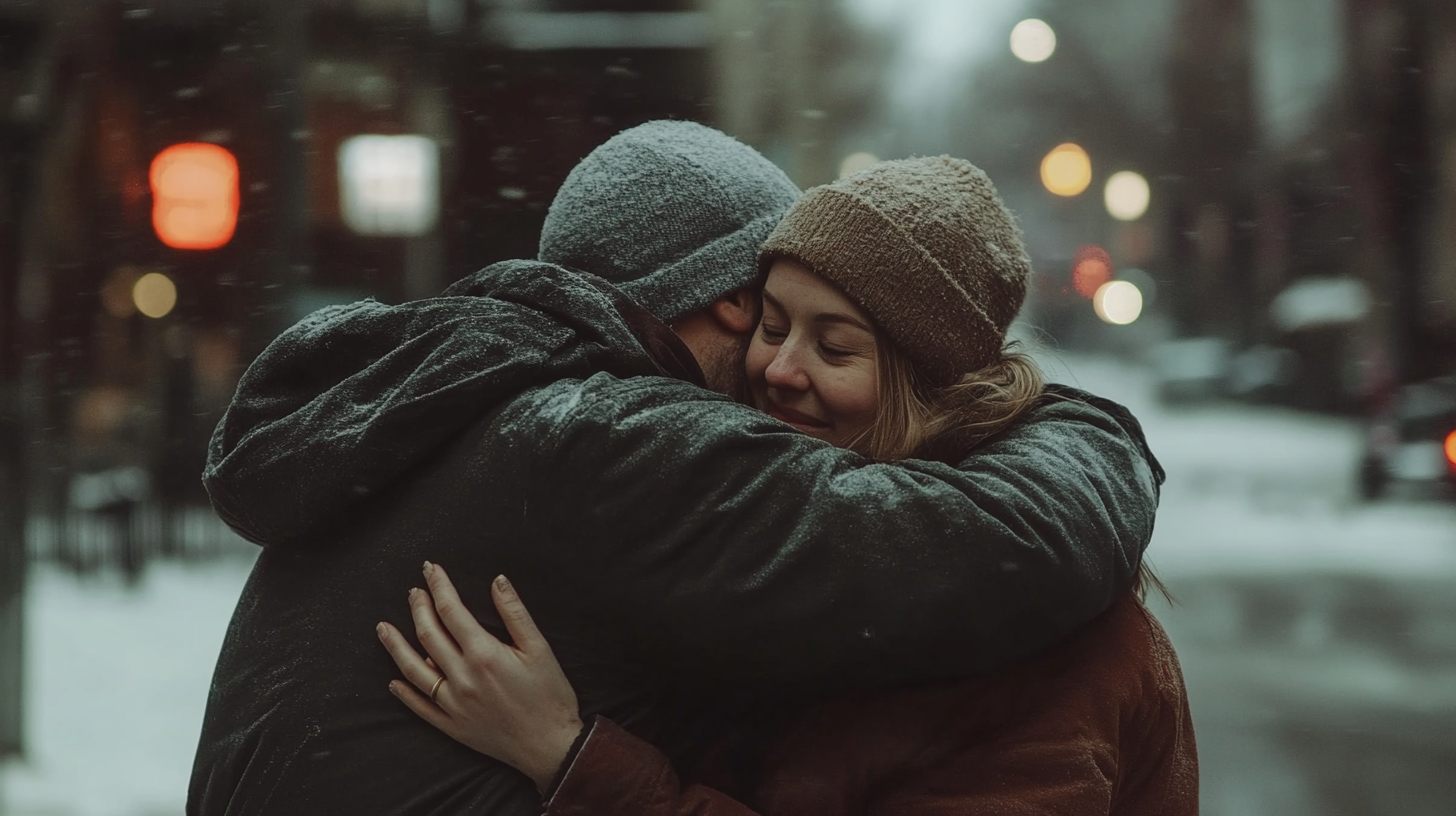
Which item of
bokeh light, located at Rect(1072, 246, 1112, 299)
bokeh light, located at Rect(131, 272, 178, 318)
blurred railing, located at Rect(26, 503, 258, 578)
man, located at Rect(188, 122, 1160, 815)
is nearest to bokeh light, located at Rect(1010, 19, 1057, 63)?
bokeh light, located at Rect(1072, 246, 1112, 299)

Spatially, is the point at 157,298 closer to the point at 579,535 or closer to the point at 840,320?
the point at 840,320

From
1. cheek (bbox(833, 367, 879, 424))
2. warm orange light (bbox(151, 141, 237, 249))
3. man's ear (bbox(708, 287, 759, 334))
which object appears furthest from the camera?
warm orange light (bbox(151, 141, 237, 249))

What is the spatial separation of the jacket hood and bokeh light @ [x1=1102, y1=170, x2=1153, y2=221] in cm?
792

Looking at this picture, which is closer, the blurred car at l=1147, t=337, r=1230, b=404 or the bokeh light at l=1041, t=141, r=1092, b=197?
the bokeh light at l=1041, t=141, r=1092, b=197

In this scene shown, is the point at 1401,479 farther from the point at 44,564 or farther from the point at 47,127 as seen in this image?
the point at 44,564

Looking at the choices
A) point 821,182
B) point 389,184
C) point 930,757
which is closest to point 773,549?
point 930,757

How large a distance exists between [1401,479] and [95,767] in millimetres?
7706

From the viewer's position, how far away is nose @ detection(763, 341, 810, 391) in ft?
5.81

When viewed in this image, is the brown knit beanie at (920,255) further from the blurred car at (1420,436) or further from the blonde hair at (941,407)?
the blurred car at (1420,436)

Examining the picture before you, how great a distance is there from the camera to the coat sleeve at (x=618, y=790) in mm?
1403

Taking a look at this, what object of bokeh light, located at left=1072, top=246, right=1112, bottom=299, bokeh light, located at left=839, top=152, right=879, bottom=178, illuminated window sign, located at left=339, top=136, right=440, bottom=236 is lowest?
bokeh light, located at left=1072, top=246, right=1112, bottom=299

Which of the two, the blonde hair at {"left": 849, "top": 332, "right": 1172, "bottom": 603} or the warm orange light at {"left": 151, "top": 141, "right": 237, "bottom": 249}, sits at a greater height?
the blonde hair at {"left": 849, "top": 332, "right": 1172, "bottom": 603}

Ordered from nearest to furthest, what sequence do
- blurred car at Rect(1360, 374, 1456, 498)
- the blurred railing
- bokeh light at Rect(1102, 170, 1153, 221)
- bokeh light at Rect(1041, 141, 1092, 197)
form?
bokeh light at Rect(1041, 141, 1092, 197) → blurred car at Rect(1360, 374, 1456, 498) → the blurred railing → bokeh light at Rect(1102, 170, 1153, 221)

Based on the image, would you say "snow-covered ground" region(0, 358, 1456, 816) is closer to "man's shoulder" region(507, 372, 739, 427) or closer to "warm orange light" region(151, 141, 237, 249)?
"man's shoulder" region(507, 372, 739, 427)
